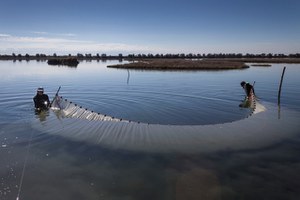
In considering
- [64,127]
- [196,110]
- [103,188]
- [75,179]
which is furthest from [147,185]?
[196,110]

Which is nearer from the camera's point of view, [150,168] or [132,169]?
[132,169]

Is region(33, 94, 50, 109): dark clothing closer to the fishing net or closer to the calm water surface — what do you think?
the fishing net

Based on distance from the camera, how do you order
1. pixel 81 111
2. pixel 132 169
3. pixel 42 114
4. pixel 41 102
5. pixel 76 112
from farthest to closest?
pixel 41 102 < pixel 42 114 < pixel 76 112 < pixel 81 111 < pixel 132 169

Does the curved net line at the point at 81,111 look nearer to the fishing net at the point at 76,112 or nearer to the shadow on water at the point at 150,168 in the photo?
the fishing net at the point at 76,112

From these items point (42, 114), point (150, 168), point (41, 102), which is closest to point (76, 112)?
point (42, 114)

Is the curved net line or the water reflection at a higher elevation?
the curved net line

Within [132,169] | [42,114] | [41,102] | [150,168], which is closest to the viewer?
[132,169]

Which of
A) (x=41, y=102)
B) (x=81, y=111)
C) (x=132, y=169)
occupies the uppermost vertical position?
(x=41, y=102)

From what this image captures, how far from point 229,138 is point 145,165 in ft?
20.3

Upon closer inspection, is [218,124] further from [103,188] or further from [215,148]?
[103,188]

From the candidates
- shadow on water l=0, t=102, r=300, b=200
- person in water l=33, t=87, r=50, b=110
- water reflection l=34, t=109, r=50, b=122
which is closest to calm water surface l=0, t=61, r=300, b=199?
shadow on water l=0, t=102, r=300, b=200

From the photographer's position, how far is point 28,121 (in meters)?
20.2

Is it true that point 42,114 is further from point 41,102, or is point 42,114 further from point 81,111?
point 81,111

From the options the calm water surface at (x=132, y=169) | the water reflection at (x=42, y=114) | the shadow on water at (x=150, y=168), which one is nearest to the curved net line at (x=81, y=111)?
→ the water reflection at (x=42, y=114)
